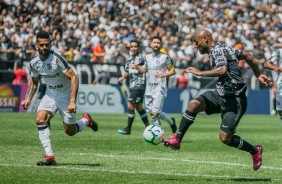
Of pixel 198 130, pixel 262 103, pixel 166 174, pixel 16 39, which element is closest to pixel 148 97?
pixel 198 130

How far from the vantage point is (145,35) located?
36625 millimetres

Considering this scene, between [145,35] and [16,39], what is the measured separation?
7637 millimetres

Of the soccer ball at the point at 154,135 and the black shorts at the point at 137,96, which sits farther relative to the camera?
the black shorts at the point at 137,96

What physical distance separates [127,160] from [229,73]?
10.0 ft

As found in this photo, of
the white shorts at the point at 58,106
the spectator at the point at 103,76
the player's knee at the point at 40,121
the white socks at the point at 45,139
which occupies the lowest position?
the spectator at the point at 103,76

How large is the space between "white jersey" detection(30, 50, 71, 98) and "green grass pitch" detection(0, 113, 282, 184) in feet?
4.03

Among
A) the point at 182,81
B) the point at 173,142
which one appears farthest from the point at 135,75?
the point at 182,81

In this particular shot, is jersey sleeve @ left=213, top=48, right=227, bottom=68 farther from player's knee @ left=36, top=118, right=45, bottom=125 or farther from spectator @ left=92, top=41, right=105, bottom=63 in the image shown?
spectator @ left=92, top=41, right=105, bottom=63

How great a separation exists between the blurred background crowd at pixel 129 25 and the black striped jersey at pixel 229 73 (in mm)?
18996

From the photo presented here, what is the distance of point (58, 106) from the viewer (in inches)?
535

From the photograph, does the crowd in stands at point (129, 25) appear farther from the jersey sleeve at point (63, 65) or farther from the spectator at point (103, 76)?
the jersey sleeve at point (63, 65)

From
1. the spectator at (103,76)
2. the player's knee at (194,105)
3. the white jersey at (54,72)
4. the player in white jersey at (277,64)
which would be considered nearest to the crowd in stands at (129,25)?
the spectator at (103,76)

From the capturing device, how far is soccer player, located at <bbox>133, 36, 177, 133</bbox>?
2052 centimetres

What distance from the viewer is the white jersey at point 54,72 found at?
13.3 m
